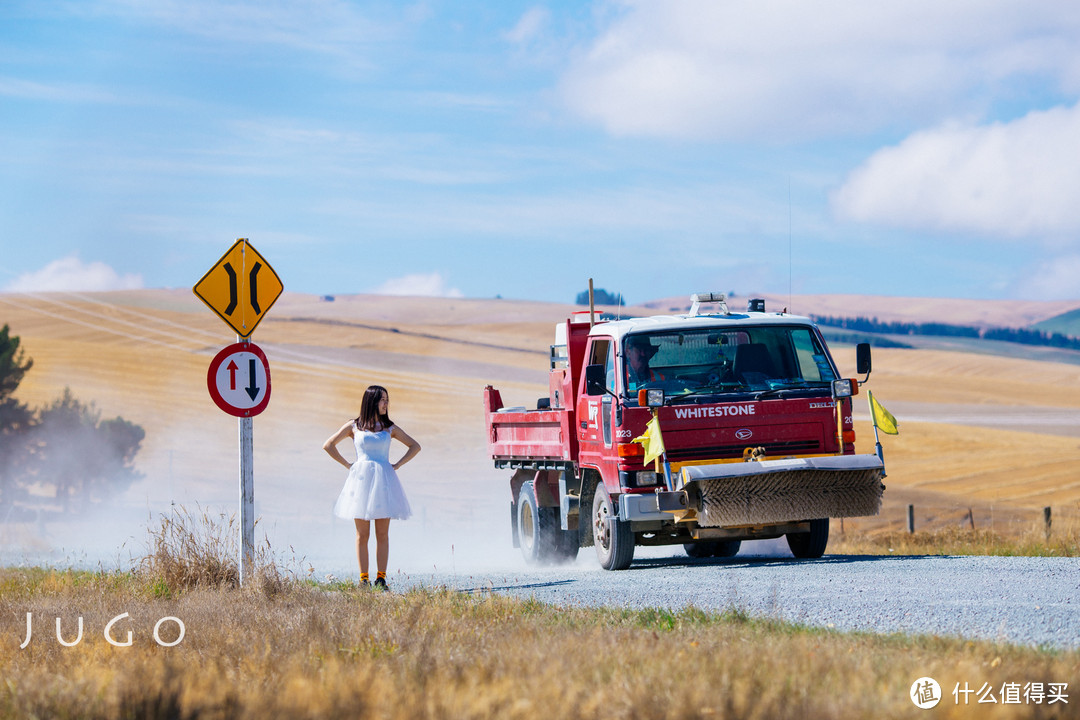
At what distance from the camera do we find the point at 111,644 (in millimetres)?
7793

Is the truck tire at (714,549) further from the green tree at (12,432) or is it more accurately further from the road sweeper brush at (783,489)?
the green tree at (12,432)

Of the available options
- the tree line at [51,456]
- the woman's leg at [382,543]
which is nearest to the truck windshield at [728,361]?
the woman's leg at [382,543]

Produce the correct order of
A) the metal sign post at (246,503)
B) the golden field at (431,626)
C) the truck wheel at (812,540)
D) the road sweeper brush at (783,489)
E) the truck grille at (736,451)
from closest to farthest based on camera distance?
the golden field at (431,626)
the metal sign post at (246,503)
the road sweeper brush at (783,489)
the truck grille at (736,451)
the truck wheel at (812,540)

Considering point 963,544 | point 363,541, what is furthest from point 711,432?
point 963,544

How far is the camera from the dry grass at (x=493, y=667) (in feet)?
17.7

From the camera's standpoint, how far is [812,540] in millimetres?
13305

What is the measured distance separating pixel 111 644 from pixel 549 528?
25.5 feet

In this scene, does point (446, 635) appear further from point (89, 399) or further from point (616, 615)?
point (89, 399)

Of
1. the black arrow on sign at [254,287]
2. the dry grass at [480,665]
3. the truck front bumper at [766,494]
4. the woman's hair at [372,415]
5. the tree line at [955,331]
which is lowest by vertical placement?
the dry grass at [480,665]

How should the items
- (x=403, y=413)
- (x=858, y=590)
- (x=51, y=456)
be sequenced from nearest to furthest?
(x=858, y=590) < (x=51, y=456) < (x=403, y=413)

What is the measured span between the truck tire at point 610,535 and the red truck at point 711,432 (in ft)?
0.05

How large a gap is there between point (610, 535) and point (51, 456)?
37.3m

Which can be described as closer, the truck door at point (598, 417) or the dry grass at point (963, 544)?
the truck door at point (598, 417)

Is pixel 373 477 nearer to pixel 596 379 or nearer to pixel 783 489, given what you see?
pixel 596 379
